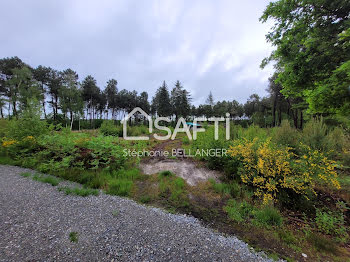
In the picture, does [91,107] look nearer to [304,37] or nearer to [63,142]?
[63,142]

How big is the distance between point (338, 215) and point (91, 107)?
40886 mm

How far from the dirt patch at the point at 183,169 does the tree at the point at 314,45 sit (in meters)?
3.44

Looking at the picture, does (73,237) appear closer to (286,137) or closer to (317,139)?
(286,137)

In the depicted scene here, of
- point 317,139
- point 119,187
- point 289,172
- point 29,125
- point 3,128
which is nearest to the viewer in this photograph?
point 289,172

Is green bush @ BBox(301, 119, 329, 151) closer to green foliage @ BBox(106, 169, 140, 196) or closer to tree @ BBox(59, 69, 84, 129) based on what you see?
green foliage @ BBox(106, 169, 140, 196)

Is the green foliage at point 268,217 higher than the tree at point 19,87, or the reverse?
the tree at point 19,87

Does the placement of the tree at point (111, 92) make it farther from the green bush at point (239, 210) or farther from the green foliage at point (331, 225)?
the green foliage at point (331, 225)

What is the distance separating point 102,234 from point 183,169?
10.5 ft

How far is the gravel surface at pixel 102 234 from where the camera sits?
5.26ft

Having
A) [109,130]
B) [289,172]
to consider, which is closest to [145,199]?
[289,172]

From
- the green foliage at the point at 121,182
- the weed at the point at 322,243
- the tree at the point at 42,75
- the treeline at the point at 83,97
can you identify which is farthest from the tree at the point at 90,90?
the weed at the point at 322,243

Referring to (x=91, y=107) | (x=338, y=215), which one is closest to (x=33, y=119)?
(x=338, y=215)

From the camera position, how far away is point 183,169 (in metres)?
4.77

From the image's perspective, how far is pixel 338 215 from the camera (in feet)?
8.25
